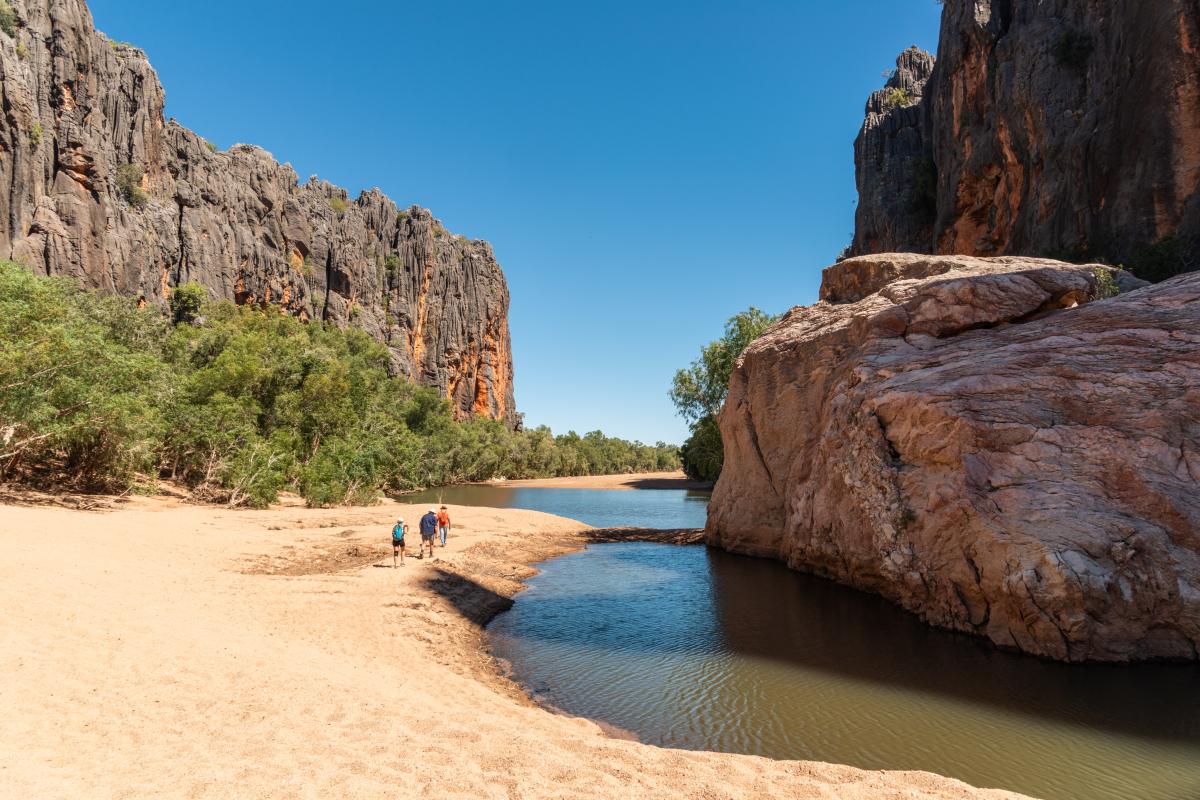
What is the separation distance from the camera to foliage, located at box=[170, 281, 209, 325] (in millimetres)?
61438

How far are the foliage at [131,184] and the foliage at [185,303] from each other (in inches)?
363

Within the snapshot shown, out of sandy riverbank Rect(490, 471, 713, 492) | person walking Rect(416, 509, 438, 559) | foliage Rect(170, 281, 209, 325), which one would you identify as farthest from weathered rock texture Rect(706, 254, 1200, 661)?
foliage Rect(170, 281, 209, 325)

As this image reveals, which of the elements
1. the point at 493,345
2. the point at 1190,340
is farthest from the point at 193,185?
the point at 1190,340

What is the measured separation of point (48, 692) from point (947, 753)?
1045cm

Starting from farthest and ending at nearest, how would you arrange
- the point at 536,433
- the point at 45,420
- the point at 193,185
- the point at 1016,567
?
the point at 536,433, the point at 193,185, the point at 45,420, the point at 1016,567

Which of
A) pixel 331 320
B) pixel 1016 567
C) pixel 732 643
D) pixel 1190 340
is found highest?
pixel 331 320

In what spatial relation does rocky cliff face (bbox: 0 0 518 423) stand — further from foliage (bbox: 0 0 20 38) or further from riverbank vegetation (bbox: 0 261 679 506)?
riverbank vegetation (bbox: 0 261 679 506)

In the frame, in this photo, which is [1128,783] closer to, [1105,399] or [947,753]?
[947,753]

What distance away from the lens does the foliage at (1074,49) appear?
117 ft

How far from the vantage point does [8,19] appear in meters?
46.5

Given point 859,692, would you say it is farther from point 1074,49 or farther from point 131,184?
point 131,184

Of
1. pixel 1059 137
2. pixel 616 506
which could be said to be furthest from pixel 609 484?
pixel 1059 137

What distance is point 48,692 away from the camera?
635 cm

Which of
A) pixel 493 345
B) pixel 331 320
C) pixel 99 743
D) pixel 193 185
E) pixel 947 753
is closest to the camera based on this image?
pixel 99 743
